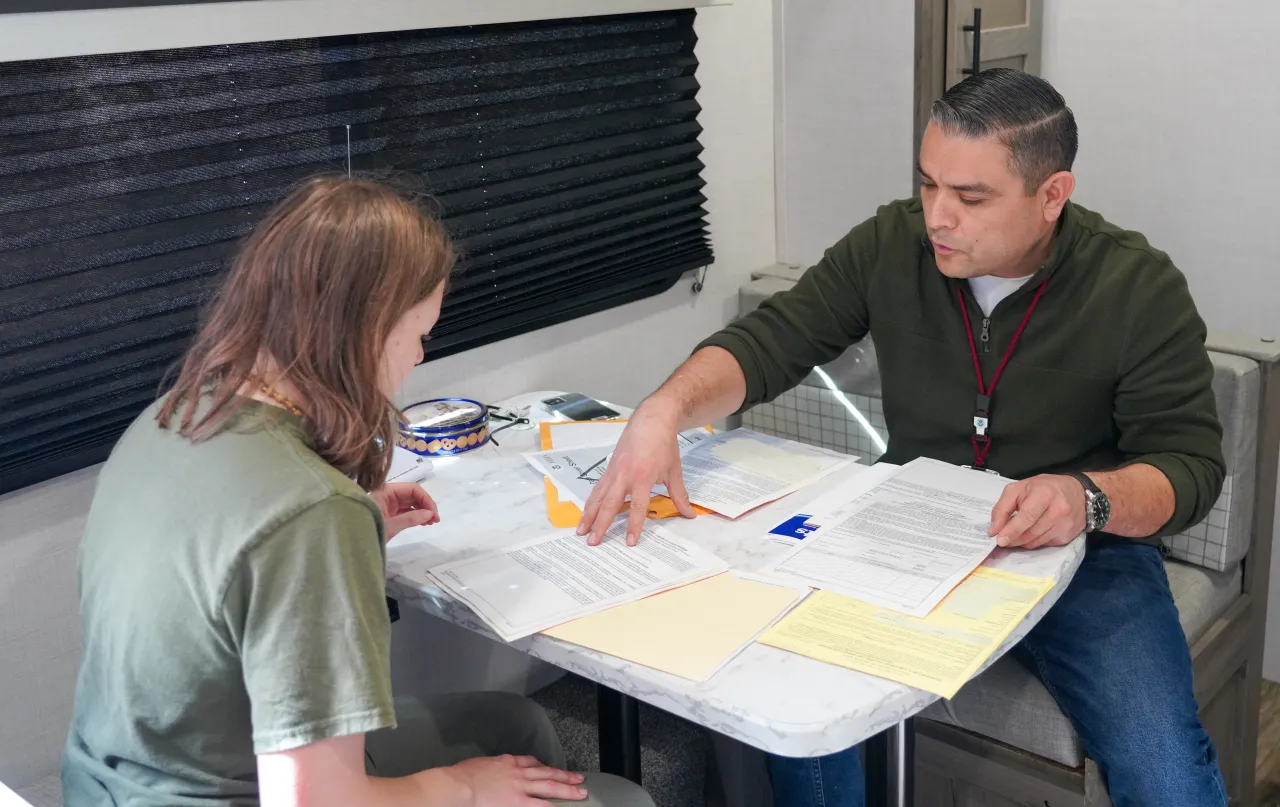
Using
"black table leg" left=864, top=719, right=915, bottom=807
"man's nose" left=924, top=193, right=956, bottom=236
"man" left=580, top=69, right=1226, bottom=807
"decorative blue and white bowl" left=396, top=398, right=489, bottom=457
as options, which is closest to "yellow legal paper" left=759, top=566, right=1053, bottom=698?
"man" left=580, top=69, right=1226, bottom=807

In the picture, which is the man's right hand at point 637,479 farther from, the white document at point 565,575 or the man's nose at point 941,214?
the man's nose at point 941,214

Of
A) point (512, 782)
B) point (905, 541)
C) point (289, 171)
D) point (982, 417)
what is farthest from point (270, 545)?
point (982, 417)

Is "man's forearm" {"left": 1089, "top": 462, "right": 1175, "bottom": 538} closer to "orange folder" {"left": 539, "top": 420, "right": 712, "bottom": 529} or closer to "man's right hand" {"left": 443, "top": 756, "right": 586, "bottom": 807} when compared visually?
"orange folder" {"left": 539, "top": 420, "right": 712, "bottom": 529}

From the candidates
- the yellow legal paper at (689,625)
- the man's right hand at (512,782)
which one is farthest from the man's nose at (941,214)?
the man's right hand at (512,782)

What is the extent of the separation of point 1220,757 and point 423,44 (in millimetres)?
1965

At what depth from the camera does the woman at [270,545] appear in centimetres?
108

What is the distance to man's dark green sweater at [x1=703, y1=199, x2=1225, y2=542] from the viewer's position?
1852 millimetres

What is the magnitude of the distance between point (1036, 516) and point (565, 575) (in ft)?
1.95

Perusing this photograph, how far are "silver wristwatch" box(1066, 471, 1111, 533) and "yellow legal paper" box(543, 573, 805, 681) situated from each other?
0.44 m

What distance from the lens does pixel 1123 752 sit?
5.66 ft

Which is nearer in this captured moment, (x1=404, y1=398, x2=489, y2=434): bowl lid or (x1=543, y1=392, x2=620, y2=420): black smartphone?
(x1=404, y1=398, x2=489, y2=434): bowl lid

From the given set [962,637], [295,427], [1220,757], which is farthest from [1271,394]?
[295,427]

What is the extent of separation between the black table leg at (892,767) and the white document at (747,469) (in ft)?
1.17

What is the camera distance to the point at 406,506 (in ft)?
Answer: 5.57
